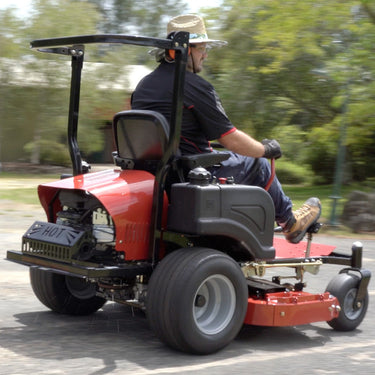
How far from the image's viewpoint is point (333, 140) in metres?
16.7

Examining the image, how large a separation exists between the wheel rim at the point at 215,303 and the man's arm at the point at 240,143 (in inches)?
35.8

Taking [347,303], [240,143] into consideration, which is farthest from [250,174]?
[347,303]

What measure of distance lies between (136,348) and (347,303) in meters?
1.69

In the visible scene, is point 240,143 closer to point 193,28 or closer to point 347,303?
point 193,28

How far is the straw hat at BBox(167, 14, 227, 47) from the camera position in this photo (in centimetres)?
512

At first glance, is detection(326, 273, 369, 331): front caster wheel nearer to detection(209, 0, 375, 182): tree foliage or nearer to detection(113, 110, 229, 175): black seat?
detection(113, 110, 229, 175): black seat

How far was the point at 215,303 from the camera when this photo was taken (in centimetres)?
477

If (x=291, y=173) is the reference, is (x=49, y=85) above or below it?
above

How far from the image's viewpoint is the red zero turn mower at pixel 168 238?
4.48 m

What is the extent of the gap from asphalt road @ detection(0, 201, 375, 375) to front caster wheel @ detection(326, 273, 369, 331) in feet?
0.24

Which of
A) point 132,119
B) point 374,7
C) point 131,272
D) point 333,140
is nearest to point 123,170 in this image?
point 132,119

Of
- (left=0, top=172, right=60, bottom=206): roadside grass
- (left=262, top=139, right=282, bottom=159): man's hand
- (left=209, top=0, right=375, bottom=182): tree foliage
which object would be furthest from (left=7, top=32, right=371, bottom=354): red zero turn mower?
(left=0, top=172, right=60, bottom=206): roadside grass

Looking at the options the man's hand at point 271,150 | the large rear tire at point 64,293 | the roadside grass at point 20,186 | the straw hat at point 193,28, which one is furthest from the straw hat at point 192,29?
the roadside grass at point 20,186

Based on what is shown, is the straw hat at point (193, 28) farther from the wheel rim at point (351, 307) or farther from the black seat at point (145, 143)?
the wheel rim at point (351, 307)
